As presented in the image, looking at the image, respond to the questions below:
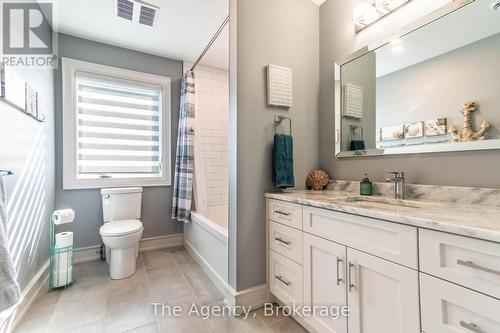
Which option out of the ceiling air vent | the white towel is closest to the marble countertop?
the white towel

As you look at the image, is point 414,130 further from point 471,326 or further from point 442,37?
point 471,326

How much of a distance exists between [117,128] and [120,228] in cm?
123

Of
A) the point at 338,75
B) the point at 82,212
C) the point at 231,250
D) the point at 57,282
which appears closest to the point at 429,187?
the point at 338,75

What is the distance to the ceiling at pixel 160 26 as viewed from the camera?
6.46 feet

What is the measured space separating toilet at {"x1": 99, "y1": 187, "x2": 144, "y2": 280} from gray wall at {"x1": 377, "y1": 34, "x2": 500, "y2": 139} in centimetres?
225

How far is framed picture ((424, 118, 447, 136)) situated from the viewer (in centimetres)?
123

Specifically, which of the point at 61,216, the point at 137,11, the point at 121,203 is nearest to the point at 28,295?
the point at 61,216

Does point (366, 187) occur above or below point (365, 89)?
below

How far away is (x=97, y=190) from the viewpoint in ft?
8.16

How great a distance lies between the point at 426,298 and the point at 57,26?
344 cm

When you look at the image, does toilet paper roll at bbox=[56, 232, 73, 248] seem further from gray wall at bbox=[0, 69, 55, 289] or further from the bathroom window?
the bathroom window

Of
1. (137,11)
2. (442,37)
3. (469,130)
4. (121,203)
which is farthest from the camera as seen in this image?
(121,203)

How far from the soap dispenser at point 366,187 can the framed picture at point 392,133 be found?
0.96ft

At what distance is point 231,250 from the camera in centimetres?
163
